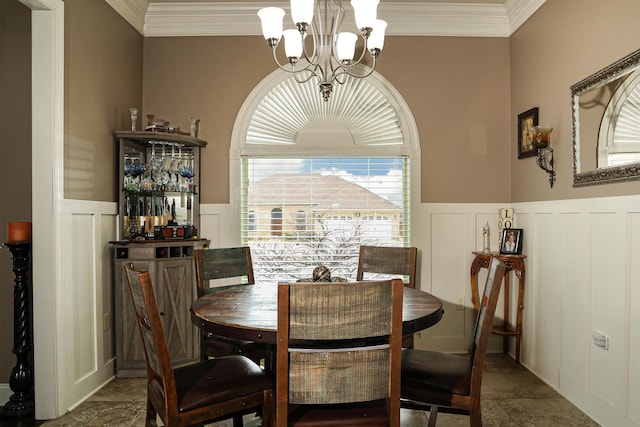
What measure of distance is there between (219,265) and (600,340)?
7.71ft

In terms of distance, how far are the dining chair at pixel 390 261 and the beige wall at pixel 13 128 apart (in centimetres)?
223

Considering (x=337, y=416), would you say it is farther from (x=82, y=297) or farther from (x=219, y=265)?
(x=82, y=297)

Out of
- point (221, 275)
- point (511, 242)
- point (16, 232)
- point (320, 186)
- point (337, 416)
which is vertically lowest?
point (337, 416)

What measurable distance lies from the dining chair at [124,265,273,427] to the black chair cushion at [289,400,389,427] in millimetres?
282

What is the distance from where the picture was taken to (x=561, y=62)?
10.4 feet

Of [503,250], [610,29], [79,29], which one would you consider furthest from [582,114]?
[79,29]

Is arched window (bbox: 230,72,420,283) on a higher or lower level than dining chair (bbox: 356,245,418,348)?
higher

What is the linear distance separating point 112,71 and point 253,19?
124 centimetres

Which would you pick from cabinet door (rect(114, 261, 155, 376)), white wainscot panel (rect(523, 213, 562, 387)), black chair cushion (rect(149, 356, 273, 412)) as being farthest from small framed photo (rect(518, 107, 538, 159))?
cabinet door (rect(114, 261, 155, 376))

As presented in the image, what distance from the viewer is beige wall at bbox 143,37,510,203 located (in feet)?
13.3

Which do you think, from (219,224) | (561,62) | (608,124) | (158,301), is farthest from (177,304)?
(561,62)

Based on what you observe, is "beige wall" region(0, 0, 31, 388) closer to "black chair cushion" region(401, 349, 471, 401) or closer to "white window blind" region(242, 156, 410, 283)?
"white window blind" region(242, 156, 410, 283)

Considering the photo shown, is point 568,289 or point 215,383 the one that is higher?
point 568,289

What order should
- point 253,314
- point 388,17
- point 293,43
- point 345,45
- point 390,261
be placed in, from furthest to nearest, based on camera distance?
point 388,17 < point 390,261 < point 345,45 < point 293,43 < point 253,314
